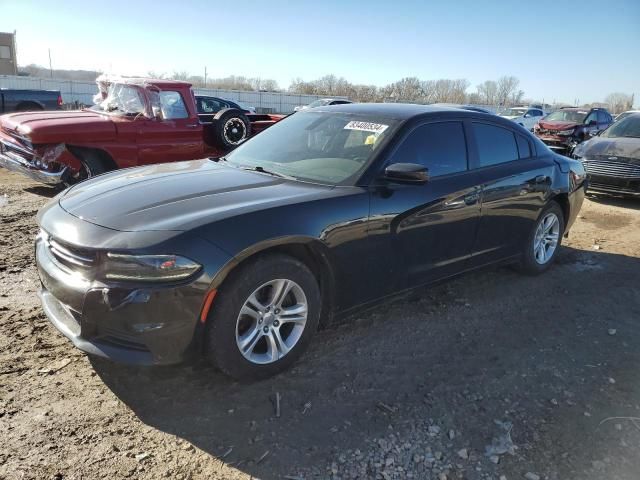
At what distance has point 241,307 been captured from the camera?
279 centimetres

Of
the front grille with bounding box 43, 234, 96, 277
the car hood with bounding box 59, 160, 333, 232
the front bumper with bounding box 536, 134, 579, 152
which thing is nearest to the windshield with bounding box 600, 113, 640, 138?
the front bumper with bounding box 536, 134, 579, 152

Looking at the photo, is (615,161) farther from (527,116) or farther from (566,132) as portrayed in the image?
(527,116)

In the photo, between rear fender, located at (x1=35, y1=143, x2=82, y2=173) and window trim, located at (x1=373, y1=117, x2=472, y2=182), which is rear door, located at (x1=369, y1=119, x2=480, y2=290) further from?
rear fender, located at (x1=35, y1=143, x2=82, y2=173)

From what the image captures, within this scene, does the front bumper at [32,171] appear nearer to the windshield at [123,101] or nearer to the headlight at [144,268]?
the windshield at [123,101]

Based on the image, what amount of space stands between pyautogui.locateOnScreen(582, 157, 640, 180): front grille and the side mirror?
7.21m

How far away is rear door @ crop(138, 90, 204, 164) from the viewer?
7.89 meters

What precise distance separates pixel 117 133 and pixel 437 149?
17.9ft

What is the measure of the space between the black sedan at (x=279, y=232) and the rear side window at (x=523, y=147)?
0.03 meters

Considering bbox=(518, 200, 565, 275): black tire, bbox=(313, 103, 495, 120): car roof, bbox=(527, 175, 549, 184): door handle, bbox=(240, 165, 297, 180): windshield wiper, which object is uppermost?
bbox=(313, 103, 495, 120): car roof

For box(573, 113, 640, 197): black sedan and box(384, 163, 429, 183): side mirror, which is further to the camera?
box(573, 113, 640, 197): black sedan

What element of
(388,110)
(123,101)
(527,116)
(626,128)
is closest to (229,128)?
(123,101)

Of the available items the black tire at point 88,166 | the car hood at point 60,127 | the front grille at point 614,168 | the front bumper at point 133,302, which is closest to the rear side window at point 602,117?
the front grille at point 614,168

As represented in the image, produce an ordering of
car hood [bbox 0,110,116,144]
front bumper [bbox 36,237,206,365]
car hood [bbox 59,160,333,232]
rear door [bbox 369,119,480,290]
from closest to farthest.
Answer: front bumper [bbox 36,237,206,365] → car hood [bbox 59,160,333,232] → rear door [bbox 369,119,480,290] → car hood [bbox 0,110,116,144]

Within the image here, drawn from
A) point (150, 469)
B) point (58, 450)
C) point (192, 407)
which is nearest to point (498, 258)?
point (192, 407)
